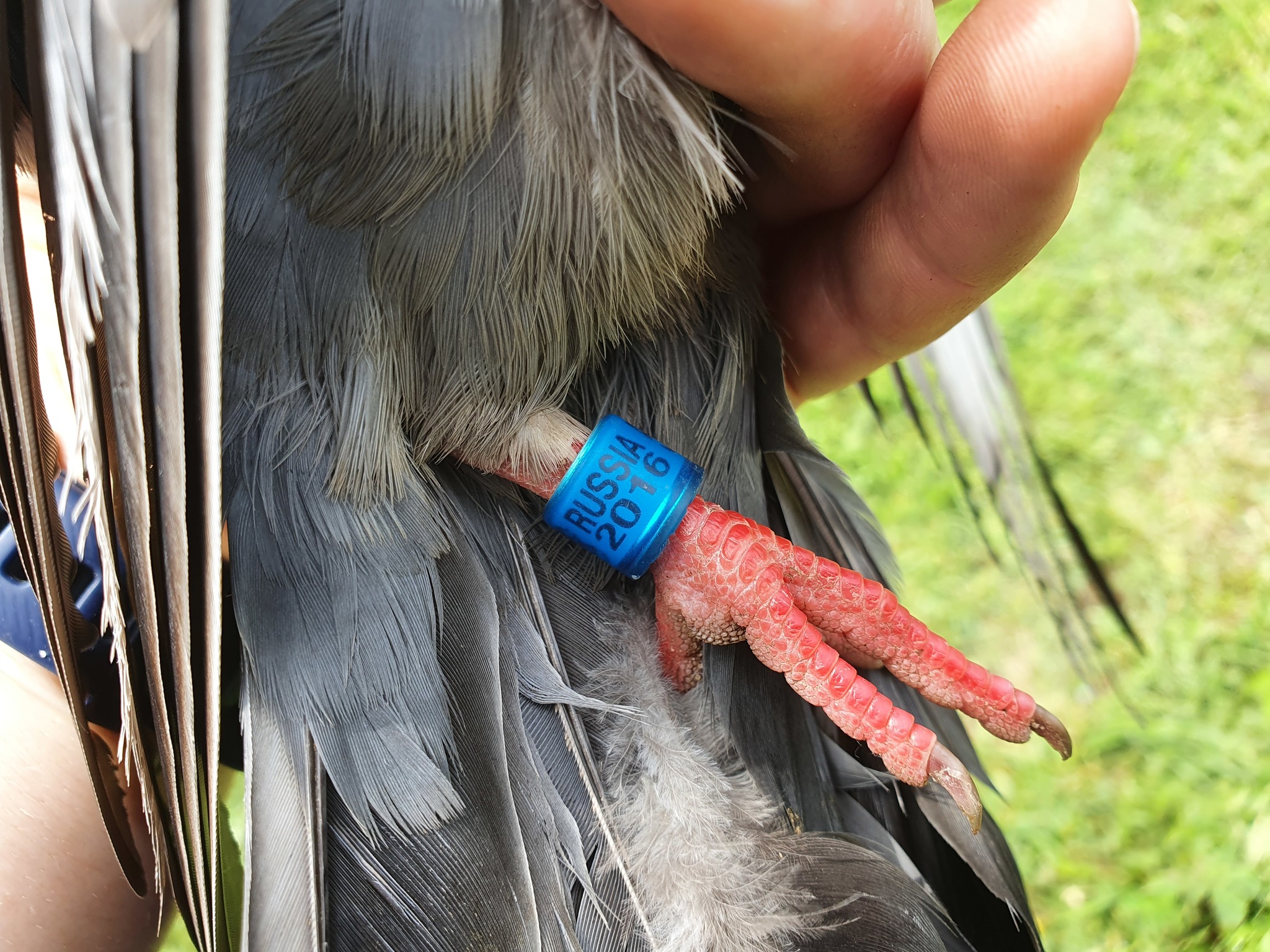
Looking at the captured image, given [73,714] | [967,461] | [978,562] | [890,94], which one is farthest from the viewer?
[978,562]

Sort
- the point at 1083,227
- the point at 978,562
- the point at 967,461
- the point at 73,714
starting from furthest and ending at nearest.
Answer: the point at 1083,227 → the point at 978,562 → the point at 967,461 → the point at 73,714

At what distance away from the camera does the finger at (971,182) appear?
1.00 metres

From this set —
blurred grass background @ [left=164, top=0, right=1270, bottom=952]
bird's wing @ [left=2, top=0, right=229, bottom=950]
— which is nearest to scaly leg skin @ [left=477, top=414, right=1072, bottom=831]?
bird's wing @ [left=2, top=0, right=229, bottom=950]

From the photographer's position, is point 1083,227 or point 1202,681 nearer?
point 1202,681

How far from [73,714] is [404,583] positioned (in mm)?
352

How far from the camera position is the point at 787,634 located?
1.11 m

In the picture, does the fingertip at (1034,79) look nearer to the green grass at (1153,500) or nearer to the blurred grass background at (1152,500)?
the blurred grass background at (1152,500)

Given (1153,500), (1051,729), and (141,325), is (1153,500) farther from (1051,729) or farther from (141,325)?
(141,325)

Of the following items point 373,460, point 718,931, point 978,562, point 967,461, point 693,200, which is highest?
point 693,200

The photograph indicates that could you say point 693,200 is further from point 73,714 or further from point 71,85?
point 73,714

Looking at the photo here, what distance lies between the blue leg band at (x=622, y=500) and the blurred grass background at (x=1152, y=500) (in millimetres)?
1152

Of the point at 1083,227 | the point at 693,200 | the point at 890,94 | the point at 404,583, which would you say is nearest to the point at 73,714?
the point at 404,583

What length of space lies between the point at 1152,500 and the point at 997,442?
1161 mm

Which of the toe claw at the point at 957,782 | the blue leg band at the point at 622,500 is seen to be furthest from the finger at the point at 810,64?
the toe claw at the point at 957,782
